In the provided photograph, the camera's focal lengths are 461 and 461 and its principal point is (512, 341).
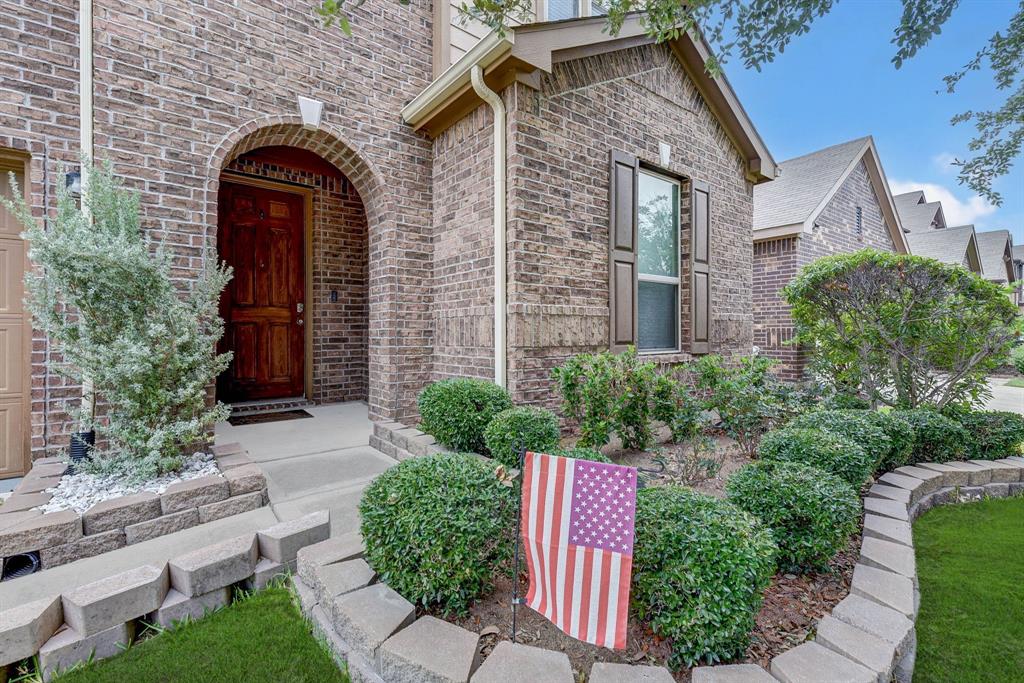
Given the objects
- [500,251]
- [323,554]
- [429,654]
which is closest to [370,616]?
[429,654]

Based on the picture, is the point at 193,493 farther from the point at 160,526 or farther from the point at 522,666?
the point at 522,666

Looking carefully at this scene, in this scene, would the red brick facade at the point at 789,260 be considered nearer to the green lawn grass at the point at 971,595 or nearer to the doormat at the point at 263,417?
the green lawn grass at the point at 971,595

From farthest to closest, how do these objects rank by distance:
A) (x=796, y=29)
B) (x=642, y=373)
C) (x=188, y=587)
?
(x=642, y=373) < (x=796, y=29) < (x=188, y=587)

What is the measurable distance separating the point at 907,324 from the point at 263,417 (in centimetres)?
635

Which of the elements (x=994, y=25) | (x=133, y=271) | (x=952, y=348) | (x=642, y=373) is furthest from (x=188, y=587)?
(x=952, y=348)

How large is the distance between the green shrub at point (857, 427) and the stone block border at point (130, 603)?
332 centimetres

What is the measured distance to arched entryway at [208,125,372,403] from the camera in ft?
17.3

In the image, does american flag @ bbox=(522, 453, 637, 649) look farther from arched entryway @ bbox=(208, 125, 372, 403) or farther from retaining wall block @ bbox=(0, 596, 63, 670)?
arched entryway @ bbox=(208, 125, 372, 403)

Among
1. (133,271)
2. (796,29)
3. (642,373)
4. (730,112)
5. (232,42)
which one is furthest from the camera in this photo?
(730,112)

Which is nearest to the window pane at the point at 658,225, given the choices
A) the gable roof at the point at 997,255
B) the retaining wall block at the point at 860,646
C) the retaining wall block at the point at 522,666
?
the retaining wall block at the point at 860,646

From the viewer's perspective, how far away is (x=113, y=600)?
1.64 meters

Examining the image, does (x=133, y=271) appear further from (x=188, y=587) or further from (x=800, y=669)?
(x=800, y=669)

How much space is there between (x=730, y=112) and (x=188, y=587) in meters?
7.29

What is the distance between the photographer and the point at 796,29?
2.40 m
